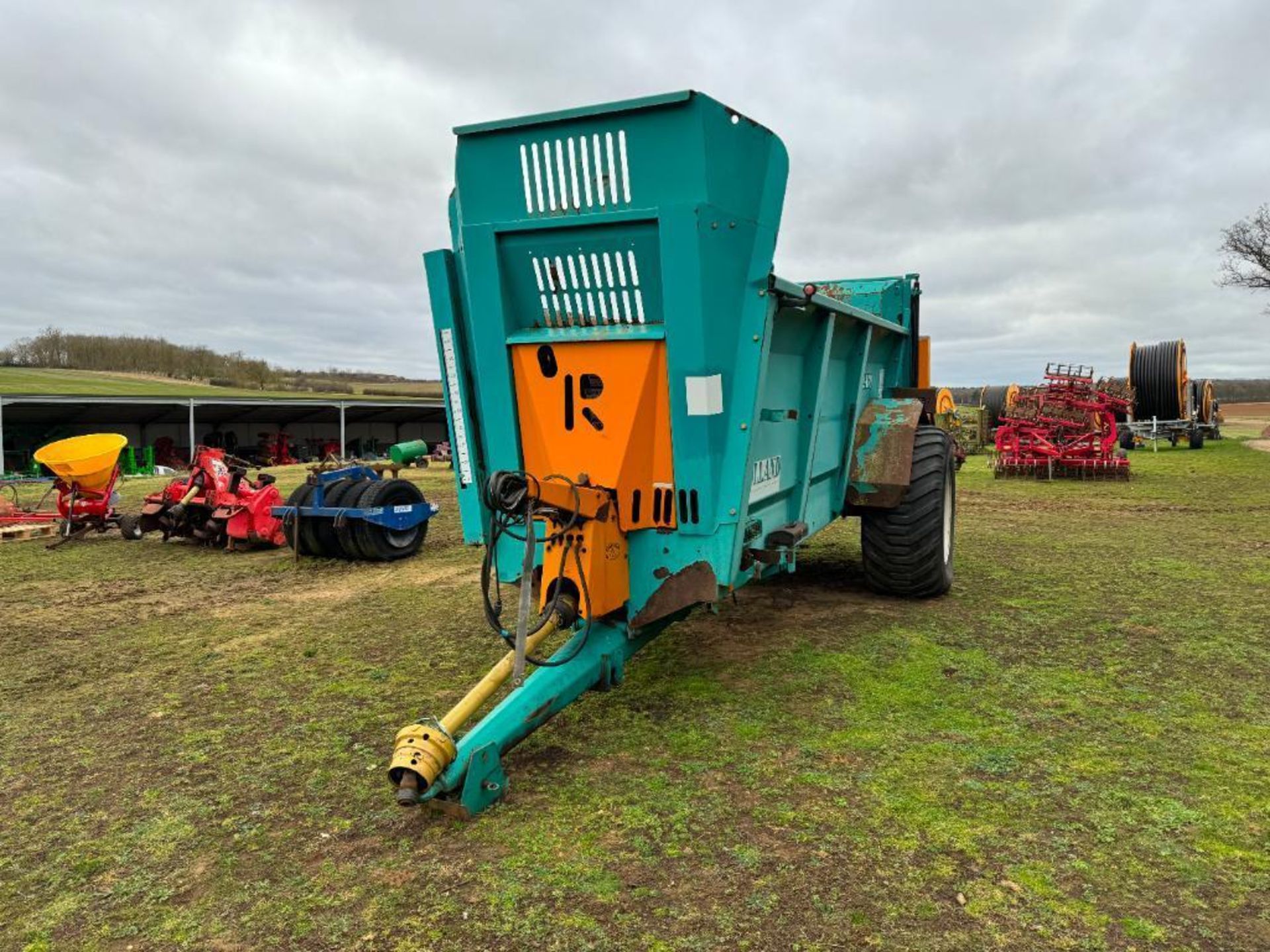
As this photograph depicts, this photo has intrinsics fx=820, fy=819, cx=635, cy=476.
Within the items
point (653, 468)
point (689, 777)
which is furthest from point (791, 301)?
point (689, 777)

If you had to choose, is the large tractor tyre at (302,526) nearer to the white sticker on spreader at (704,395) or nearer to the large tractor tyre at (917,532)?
the large tractor tyre at (917,532)

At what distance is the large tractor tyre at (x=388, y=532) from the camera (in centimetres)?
754

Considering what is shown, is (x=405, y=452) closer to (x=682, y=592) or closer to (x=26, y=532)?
(x=26, y=532)

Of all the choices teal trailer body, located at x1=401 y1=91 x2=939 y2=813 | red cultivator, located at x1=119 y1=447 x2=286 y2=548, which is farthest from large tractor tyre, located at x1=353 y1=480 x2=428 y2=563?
teal trailer body, located at x1=401 y1=91 x2=939 y2=813

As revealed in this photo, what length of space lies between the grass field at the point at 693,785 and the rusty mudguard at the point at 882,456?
2.61ft

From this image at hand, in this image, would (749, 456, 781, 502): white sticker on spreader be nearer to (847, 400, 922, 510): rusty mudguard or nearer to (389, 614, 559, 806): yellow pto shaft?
(847, 400, 922, 510): rusty mudguard

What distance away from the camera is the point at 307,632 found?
5250mm

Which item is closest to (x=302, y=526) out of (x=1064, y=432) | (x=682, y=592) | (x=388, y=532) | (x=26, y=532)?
(x=388, y=532)

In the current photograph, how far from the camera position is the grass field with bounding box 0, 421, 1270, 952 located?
226cm

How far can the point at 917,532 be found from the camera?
528cm

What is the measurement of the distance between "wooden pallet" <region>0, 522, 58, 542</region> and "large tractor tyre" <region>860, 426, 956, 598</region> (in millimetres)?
9075

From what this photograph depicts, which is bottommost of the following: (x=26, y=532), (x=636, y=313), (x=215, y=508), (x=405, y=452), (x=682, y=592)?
(x=26, y=532)

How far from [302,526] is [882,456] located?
17.8 ft

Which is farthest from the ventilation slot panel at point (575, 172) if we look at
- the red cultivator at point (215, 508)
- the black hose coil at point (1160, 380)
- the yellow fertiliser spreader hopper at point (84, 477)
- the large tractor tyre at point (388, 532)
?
the black hose coil at point (1160, 380)
